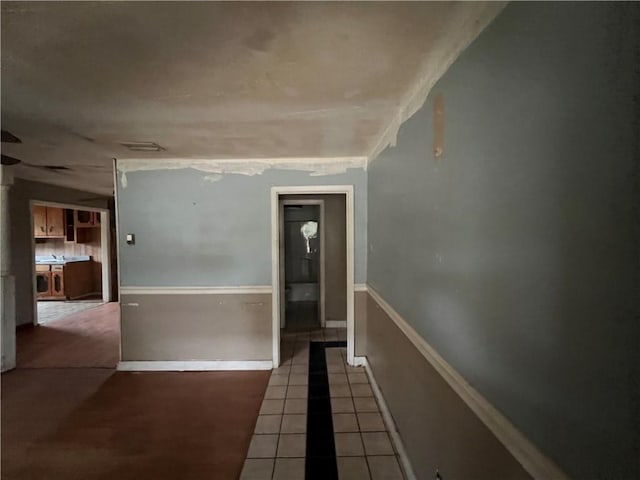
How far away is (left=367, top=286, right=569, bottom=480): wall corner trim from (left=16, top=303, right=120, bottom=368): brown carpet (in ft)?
11.3

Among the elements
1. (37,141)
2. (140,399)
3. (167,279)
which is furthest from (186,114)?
(140,399)

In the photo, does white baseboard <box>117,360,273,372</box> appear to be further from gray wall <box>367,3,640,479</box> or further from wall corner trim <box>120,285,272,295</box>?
gray wall <box>367,3,640,479</box>

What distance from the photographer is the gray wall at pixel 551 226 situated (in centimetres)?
52

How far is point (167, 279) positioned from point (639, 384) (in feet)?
11.1

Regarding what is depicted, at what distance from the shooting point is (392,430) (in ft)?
6.69

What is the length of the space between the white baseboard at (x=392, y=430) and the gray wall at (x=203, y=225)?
1045mm

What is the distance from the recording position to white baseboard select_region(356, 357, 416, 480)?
1706 millimetres

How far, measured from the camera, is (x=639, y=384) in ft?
1.63

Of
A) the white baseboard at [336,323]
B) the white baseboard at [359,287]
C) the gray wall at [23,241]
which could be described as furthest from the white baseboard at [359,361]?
the gray wall at [23,241]

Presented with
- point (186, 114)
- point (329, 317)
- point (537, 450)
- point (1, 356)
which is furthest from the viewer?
point (329, 317)

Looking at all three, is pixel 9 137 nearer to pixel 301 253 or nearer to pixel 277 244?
pixel 277 244

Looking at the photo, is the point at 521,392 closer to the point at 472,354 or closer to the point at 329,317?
the point at 472,354

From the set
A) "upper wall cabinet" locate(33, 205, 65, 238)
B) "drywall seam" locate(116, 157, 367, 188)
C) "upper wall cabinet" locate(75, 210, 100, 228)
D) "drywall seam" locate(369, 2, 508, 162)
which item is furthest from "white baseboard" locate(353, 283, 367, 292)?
"upper wall cabinet" locate(33, 205, 65, 238)

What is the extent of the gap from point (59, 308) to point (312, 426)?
586 centimetres
